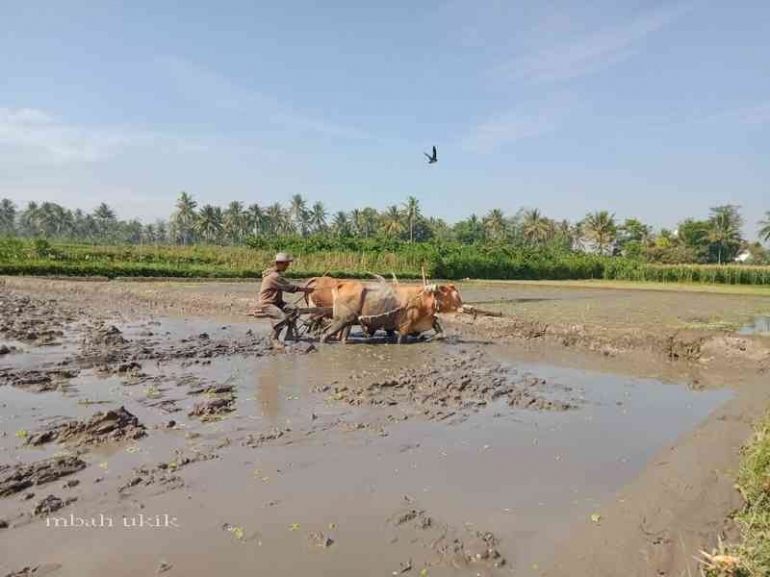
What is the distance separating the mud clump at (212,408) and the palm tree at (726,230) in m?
78.9

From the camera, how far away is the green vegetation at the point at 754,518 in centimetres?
289

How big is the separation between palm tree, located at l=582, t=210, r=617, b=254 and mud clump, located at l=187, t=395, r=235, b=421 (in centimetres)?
7405

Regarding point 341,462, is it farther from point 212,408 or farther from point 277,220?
point 277,220

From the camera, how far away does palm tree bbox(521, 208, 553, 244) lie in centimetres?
8200

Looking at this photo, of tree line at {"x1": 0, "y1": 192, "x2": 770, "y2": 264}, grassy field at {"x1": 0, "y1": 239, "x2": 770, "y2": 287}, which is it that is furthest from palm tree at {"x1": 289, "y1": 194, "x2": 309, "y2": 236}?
grassy field at {"x1": 0, "y1": 239, "x2": 770, "y2": 287}

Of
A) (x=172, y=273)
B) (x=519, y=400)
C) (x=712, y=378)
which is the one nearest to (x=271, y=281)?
(x=519, y=400)

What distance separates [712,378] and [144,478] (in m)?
9.16

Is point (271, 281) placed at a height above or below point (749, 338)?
above

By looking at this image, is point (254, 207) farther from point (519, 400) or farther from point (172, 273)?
point (519, 400)

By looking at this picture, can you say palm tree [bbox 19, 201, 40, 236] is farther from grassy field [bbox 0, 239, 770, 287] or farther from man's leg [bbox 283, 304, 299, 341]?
man's leg [bbox 283, 304, 299, 341]

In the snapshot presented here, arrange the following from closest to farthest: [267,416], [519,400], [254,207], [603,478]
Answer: [603,478] < [267,416] < [519,400] < [254,207]

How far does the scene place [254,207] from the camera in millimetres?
91750

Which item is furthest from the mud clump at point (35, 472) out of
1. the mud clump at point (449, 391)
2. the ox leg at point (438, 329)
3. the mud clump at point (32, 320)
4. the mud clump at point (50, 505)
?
the ox leg at point (438, 329)

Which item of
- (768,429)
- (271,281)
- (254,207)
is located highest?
(254,207)
